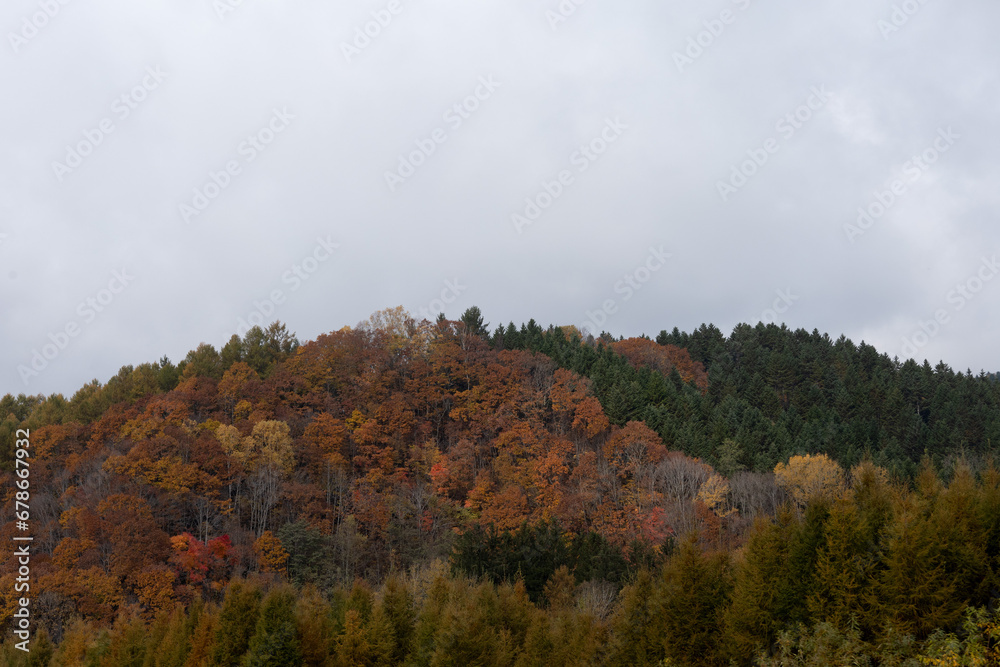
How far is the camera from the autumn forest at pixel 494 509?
18.2m

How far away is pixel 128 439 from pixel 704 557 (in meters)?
52.0

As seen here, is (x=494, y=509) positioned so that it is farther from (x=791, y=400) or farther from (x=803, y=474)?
(x=791, y=400)

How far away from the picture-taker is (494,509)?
51000 mm

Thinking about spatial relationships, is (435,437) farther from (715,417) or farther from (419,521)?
(715,417)

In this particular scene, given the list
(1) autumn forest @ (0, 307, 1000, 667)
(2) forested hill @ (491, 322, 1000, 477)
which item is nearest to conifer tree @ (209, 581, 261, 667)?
(1) autumn forest @ (0, 307, 1000, 667)

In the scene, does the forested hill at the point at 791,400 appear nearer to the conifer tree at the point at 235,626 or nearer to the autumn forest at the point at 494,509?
the autumn forest at the point at 494,509

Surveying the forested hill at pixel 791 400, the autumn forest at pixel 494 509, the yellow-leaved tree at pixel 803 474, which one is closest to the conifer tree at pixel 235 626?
the autumn forest at pixel 494 509

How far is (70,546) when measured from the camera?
44375 mm

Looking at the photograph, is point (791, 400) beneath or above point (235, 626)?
above

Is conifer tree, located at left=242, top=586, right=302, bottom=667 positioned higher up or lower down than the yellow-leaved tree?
lower down

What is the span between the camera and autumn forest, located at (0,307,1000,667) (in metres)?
18.2

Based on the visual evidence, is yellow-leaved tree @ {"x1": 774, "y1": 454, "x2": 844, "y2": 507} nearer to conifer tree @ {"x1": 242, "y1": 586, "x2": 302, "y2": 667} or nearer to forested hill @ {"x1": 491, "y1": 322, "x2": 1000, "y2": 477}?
forested hill @ {"x1": 491, "y1": 322, "x2": 1000, "y2": 477}

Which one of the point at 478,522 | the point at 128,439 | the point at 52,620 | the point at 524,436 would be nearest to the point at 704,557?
→ the point at 478,522

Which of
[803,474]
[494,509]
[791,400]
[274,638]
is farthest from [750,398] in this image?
[274,638]
